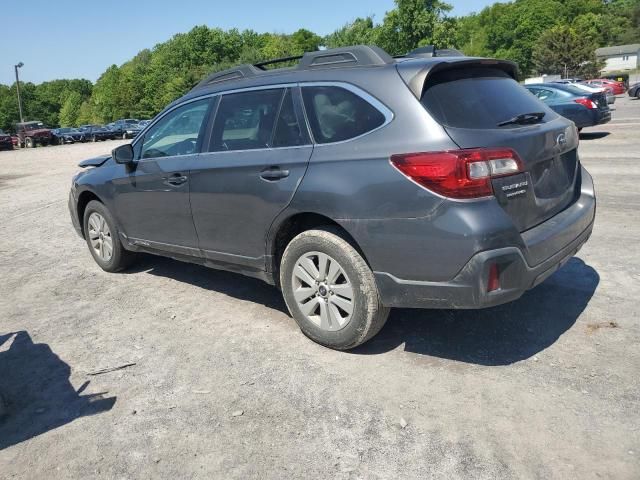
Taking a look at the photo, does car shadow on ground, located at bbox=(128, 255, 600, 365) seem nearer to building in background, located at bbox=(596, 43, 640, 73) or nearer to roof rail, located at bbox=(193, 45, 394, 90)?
roof rail, located at bbox=(193, 45, 394, 90)

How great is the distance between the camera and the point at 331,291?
12.3ft

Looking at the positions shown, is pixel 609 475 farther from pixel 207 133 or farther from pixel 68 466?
pixel 207 133

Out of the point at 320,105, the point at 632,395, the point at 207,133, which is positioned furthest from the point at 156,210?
the point at 632,395

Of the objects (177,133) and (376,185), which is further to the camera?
(177,133)

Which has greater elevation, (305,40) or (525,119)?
(305,40)

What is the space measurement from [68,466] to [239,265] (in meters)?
1.91

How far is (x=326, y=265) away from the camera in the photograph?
12.2 feet

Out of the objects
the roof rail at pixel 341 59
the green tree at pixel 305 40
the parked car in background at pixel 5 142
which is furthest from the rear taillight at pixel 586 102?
the green tree at pixel 305 40

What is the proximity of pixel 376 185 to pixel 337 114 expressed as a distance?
65 centimetres

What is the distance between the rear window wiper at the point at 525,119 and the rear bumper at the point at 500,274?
635 mm

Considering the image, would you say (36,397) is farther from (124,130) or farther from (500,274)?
(124,130)

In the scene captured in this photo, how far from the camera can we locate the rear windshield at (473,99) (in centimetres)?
333

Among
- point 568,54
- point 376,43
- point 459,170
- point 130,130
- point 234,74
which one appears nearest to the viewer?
point 459,170

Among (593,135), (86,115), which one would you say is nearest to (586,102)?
(593,135)
